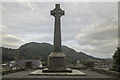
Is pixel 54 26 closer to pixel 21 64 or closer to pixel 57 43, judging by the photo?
pixel 57 43

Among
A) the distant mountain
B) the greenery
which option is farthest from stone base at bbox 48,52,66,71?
the distant mountain

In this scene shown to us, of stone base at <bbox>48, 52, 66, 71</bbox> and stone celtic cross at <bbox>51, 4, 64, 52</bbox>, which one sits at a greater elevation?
stone celtic cross at <bbox>51, 4, 64, 52</bbox>

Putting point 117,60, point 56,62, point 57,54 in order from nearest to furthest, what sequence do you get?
point 117,60, point 56,62, point 57,54

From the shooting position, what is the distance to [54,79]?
11.9 m

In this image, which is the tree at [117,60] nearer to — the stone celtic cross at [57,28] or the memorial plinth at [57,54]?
the memorial plinth at [57,54]

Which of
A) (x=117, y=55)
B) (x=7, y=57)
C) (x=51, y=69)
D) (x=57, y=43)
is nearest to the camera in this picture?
(x=117, y=55)

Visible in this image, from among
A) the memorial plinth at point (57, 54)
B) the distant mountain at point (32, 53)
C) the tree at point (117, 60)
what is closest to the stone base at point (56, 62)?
the memorial plinth at point (57, 54)

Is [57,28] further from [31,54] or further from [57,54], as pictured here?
[31,54]

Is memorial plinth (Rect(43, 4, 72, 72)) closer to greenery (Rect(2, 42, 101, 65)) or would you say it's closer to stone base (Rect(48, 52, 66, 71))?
stone base (Rect(48, 52, 66, 71))

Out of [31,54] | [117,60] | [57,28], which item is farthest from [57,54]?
[31,54]

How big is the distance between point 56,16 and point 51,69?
7223 millimetres

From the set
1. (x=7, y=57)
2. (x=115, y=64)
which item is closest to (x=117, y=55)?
(x=115, y=64)

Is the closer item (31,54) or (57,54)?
(57,54)

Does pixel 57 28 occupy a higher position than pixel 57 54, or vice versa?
pixel 57 28
